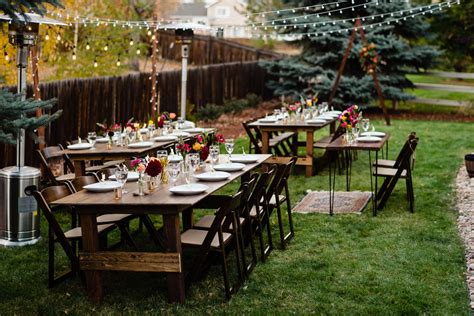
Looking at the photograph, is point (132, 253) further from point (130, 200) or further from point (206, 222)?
point (206, 222)

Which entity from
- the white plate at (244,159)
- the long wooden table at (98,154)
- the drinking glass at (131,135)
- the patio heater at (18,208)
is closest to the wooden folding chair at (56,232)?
the patio heater at (18,208)

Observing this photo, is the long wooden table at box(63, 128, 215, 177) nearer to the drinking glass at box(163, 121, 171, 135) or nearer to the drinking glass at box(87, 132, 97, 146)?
the drinking glass at box(87, 132, 97, 146)

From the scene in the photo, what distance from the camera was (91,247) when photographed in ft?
20.9

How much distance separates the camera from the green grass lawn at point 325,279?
6281mm

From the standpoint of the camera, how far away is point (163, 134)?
1166cm

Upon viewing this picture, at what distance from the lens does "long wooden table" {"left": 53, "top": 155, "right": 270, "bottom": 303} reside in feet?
20.3

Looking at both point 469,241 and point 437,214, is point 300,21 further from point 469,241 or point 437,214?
point 469,241

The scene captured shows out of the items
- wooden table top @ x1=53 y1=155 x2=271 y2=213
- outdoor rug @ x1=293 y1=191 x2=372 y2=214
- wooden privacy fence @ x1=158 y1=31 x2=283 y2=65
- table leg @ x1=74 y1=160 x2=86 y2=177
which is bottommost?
outdoor rug @ x1=293 y1=191 x2=372 y2=214

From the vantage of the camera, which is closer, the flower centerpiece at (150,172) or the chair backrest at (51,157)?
the flower centerpiece at (150,172)

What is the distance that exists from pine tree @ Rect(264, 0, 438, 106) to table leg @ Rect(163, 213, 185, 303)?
50.7 feet

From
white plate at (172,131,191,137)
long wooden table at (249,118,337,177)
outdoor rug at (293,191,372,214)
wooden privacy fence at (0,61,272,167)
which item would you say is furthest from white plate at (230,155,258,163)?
wooden privacy fence at (0,61,272,167)

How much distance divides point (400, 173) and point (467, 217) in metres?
0.99

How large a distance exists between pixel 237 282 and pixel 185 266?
0.92 m

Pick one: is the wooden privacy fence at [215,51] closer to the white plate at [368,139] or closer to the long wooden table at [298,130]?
the long wooden table at [298,130]
